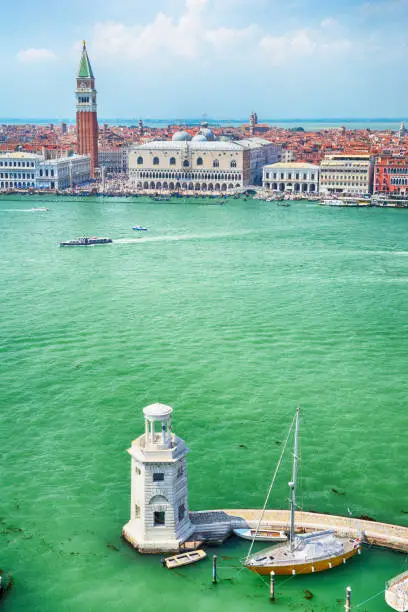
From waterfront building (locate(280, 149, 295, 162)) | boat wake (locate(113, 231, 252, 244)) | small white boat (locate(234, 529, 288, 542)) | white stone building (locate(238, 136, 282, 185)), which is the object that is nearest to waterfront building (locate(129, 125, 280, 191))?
white stone building (locate(238, 136, 282, 185))

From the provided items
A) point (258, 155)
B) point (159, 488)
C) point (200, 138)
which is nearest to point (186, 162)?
point (200, 138)

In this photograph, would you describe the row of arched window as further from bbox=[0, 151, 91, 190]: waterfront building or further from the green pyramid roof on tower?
the green pyramid roof on tower

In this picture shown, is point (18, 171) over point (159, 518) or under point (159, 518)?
over

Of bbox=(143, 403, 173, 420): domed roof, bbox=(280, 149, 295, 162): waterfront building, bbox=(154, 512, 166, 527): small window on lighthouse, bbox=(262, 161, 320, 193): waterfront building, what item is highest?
bbox=(280, 149, 295, 162): waterfront building

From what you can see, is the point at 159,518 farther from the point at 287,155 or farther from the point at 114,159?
the point at 287,155

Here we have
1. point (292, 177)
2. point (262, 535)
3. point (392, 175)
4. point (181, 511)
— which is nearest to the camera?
point (181, 511)

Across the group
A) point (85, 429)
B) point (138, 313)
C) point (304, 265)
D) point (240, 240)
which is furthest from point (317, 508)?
point (240, 240)
